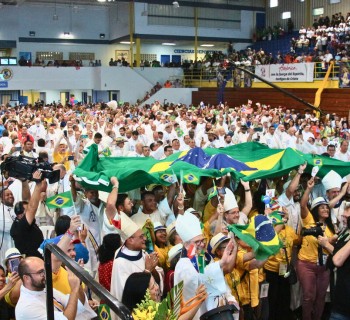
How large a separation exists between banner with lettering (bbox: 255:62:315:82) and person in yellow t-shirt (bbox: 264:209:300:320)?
17.6m

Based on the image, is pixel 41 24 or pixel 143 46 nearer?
pixel 41 24

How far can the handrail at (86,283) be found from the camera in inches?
74.8

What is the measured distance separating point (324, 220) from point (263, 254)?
1811 millimetres

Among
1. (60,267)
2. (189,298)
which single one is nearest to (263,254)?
(189,298)

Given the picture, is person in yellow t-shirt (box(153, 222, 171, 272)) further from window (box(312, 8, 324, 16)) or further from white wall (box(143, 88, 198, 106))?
window (box(312, 8, 324, 16))

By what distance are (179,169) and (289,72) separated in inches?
679

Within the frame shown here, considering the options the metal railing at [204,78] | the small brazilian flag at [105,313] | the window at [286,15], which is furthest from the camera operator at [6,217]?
the window at [286,15]

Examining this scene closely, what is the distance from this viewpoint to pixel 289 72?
75.4 feet

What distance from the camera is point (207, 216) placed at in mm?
6133

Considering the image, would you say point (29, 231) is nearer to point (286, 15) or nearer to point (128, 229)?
point (128, 229)

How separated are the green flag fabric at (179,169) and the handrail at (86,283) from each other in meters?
3.68

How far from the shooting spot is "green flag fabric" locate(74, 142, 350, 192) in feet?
21.4

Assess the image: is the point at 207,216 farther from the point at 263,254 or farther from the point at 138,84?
the point at 138,84

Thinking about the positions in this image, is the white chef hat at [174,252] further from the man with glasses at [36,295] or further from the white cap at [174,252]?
the man with glasses at [36,295]
